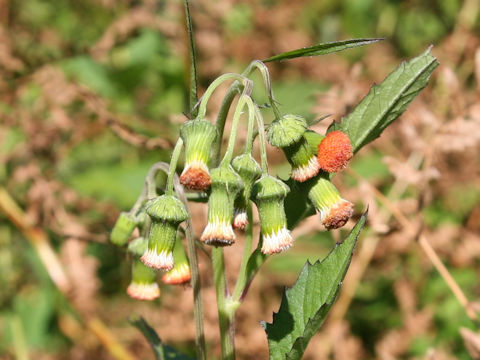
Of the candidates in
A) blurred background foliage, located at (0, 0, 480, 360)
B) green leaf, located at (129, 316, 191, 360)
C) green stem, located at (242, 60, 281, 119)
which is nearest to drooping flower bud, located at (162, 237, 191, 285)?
green leaf, located at (129, 316, 191, 360)

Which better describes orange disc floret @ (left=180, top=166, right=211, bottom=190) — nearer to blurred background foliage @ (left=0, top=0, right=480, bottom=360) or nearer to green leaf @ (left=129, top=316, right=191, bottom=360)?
green leaf @ (left=129, top=316, right=191, bottom=360)

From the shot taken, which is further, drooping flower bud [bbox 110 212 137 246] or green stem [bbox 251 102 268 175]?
drooping flower bud [bbox 110 212 137 246]

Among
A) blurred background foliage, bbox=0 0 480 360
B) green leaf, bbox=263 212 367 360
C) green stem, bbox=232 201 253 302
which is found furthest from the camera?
blurred background foliage, bbox=0 0 480 360

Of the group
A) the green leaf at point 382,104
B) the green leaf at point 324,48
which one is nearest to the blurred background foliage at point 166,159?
the green leaf at point 382,104

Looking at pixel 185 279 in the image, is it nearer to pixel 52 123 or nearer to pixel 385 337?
pixel 385 337

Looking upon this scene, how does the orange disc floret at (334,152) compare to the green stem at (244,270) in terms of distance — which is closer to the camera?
the orange disc floret at (334,152)

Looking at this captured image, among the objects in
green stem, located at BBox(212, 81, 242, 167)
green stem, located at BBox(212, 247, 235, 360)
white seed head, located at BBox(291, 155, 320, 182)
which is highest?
green stem, located at BBox(212, 81, 242, 167)

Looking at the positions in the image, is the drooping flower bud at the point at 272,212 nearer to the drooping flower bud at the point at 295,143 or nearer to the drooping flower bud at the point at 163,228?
the drooping flower bud at the point at 295,143
